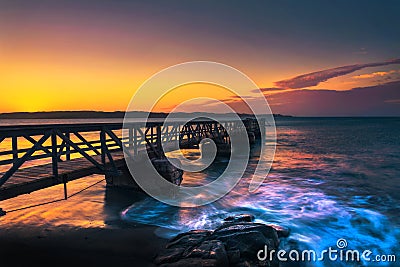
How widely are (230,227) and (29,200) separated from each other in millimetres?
11125

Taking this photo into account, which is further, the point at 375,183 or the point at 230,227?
the point at 375,183

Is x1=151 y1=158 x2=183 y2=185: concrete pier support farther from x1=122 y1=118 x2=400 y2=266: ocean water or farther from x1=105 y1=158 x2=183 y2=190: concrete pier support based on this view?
x1=122 y1=118 x2=400 y2=266: ocean water

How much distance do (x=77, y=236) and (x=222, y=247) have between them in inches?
201

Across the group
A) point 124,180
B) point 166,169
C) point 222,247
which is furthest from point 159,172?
point 222,247

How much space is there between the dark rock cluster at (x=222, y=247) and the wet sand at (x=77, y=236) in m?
0.85

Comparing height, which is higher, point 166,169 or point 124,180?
point 166,169

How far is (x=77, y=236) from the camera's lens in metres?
8.97

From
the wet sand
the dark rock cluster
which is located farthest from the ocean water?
the dark rock cluster

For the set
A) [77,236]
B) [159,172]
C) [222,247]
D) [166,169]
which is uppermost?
[166,169]

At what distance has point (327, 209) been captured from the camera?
43.3ft

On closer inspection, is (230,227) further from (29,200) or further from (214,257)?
(29,200)

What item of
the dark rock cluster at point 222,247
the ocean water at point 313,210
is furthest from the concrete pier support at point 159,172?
the dark rock cluster at point 222,247

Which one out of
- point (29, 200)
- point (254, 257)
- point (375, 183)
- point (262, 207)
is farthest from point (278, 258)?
point (375, 183)

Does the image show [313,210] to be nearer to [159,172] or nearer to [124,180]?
[159,172]
